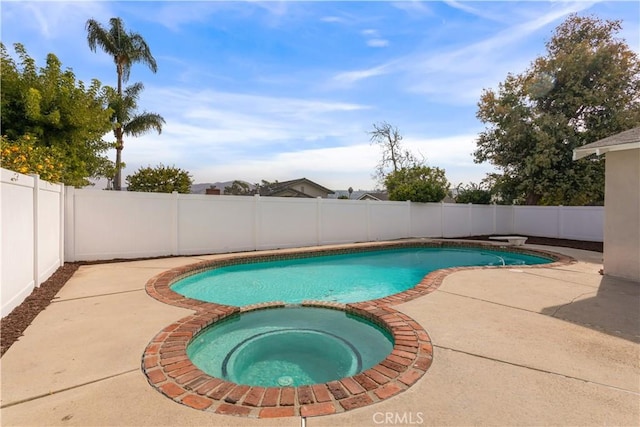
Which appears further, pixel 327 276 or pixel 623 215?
pixel 327 276

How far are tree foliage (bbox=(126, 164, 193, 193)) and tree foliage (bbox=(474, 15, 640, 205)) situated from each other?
18.0 metres

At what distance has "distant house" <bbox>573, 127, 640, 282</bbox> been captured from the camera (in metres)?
6.16

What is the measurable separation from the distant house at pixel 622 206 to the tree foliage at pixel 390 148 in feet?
62.5

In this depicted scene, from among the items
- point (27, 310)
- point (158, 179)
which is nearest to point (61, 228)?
point (27, 310)

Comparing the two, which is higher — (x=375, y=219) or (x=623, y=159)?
(x=623, y=159)

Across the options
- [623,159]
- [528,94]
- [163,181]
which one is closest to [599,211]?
[528,94]

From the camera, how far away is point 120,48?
19.4m

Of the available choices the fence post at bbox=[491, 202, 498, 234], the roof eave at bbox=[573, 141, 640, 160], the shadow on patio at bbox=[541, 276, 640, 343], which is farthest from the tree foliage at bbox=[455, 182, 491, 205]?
the shadow on patio at bbox=[541, 276, 640, 343]

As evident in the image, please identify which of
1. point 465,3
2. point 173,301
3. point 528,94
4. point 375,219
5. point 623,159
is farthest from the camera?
point 528,94

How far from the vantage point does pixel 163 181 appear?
17562 millimetres

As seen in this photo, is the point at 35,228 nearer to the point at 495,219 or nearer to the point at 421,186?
the point at 421,186

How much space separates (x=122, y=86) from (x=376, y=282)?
21144 mm

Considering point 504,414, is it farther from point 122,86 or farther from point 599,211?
point 122,86

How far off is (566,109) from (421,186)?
8328mm
